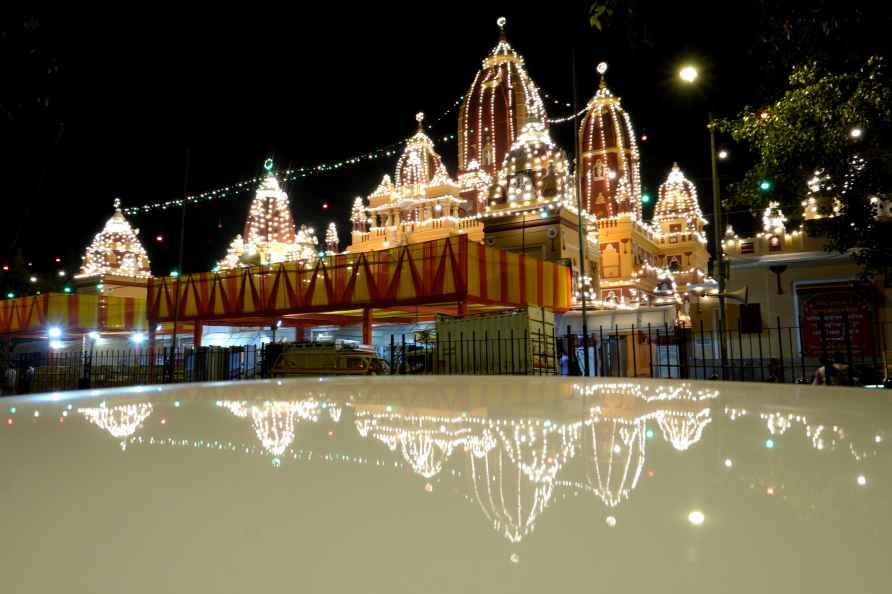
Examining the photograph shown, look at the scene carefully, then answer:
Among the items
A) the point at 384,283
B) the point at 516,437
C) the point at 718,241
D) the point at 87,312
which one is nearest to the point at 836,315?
the point at 718,241

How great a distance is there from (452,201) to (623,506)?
109 feet

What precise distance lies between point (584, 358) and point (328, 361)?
6.07 metres

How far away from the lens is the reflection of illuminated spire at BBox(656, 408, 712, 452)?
2.74 meters

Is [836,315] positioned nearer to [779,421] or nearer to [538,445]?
[779,421]

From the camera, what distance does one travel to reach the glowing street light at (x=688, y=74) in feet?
34.3

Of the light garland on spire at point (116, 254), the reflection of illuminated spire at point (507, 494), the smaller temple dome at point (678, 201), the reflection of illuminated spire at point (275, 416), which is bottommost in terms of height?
the reflection of illuminated spire at point (507, 494)

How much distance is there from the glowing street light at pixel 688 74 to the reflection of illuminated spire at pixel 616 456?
9.08 m

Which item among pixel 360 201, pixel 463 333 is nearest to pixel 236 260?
pixel 360 201

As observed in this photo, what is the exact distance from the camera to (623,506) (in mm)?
1659

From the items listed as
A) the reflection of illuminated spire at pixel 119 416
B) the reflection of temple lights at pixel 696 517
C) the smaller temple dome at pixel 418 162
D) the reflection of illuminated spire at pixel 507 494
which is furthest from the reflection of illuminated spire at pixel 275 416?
the smaller temple dome at pixel 418 162

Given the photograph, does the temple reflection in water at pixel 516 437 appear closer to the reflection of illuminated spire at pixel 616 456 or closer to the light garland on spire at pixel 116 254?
the reflection of illuminated spire at pixel 616 456

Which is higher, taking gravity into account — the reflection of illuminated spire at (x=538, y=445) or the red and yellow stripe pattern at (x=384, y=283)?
the red and yellow stripe pattern at (x=384, y=283)

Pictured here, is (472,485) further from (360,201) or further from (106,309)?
(360,201)

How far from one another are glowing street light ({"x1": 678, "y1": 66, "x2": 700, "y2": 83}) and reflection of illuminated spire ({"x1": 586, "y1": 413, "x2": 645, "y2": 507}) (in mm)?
9080
